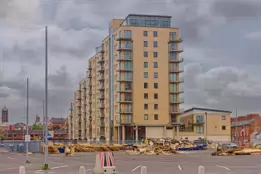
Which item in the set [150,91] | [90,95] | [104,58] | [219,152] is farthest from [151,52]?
[219,152]

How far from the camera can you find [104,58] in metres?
122

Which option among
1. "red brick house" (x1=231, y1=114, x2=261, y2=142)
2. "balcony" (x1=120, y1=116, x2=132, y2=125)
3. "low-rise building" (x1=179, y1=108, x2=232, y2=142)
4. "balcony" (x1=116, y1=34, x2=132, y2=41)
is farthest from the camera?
"red brick house" (x1=231, y1=114, x2=261, y2=142)

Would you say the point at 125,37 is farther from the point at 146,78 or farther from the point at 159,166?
the point at 159,166

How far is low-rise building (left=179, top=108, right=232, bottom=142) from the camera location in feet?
403

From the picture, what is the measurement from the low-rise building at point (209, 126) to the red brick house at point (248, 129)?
672 centimetres

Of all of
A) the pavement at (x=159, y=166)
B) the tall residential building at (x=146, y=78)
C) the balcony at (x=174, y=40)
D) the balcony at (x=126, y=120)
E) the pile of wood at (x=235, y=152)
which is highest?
the balcony at (x=174, y=40)

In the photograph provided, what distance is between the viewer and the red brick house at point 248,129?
128 metres

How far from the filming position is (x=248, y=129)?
131 metres

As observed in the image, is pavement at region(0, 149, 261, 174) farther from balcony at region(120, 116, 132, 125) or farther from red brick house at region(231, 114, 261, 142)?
red brick house at region(231, 114, 261, 142)

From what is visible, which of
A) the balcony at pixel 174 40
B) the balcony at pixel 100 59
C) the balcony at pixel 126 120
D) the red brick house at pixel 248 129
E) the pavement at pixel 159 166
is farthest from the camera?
the red brick house at pixel 248 129

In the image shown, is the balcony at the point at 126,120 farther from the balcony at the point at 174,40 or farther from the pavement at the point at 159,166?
the pavement at the point at 159,166

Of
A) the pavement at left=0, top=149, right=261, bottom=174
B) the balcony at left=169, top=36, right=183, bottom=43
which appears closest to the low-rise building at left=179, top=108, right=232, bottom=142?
the balcony at left=169, top=36, right=183, bottom=43

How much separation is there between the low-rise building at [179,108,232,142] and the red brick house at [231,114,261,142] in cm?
672

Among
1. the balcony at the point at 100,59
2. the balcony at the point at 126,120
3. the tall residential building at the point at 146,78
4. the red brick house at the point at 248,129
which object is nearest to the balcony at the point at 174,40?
the tall residential building at the point at 146,78
